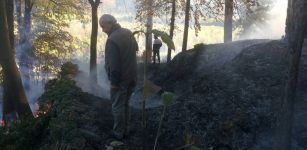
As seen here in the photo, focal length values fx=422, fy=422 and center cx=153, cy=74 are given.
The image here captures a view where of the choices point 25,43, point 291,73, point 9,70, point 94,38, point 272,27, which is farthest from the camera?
point 272,27

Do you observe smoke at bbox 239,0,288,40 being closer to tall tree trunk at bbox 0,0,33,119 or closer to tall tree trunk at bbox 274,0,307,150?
tall tree trunk at bbox 0,0,33,119

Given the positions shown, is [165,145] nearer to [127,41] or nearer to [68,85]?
[127,41]

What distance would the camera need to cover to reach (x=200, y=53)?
15898mm

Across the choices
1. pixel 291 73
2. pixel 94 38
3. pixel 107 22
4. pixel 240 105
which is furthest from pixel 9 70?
pixel 291 73

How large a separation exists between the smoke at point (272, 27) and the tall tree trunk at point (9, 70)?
33.9 meters

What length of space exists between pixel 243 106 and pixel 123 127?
2.44 metres

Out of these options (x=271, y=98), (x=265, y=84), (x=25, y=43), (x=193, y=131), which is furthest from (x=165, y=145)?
(x=25, y=43)

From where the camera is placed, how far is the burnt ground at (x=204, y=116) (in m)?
7.03

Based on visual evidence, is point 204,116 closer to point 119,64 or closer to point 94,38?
point 119,64

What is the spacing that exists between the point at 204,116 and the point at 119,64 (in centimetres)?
220

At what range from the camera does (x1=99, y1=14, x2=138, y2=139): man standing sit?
22.1ft

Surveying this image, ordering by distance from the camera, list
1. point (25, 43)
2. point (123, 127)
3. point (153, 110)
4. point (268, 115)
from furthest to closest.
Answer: point (25, 43) → point (153, 110) → point (268, 115) → point (123, 127)

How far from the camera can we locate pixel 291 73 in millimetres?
6129

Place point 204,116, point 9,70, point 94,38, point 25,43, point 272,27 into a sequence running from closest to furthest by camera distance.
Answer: point 204,116 → point 9,70 → point 94,38 → point 25,43 → point 272,27
